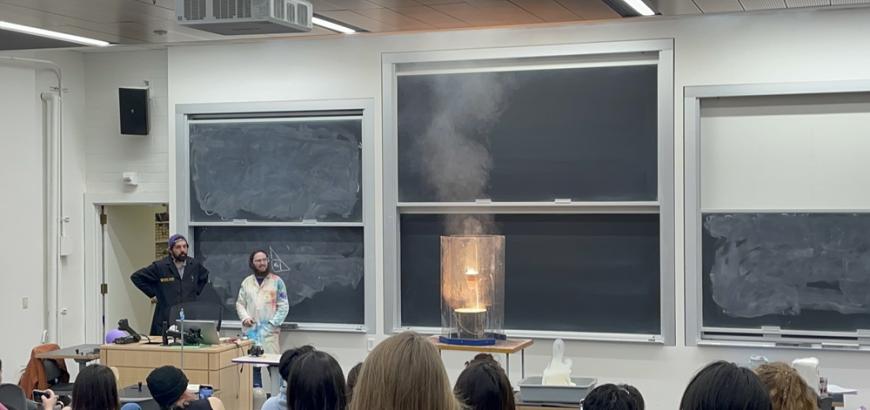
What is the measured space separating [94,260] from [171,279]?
79.7 inches

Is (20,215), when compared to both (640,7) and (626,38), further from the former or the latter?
(640,7)

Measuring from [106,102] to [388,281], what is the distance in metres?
3.64

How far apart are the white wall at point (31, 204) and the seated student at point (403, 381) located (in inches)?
337

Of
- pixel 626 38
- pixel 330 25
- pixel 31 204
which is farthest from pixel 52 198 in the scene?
pixel 626 38

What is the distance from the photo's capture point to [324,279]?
9.62m

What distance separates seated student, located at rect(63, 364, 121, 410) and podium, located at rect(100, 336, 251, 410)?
3389 millimetres

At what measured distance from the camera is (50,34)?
27.1 feet

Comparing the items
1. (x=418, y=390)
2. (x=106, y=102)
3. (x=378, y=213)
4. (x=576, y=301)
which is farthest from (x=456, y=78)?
(x=418, y=390)

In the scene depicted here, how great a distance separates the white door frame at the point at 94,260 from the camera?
423 inches

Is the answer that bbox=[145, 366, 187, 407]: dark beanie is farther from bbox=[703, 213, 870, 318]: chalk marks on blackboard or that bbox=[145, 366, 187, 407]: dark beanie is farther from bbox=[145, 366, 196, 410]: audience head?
bbox=[703, 213, 870, 318]: chalk marks on blackboard

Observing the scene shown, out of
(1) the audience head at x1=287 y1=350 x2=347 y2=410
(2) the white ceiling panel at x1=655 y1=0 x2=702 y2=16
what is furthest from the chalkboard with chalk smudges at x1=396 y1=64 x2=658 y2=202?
(1) the audience head at x1=287 y1=350 x2=347 y2=410

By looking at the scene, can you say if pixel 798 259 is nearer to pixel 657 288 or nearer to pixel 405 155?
pixel 657 288

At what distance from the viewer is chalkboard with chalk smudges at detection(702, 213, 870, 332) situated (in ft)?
26.6

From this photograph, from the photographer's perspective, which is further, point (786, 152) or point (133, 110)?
point (133, 110)
